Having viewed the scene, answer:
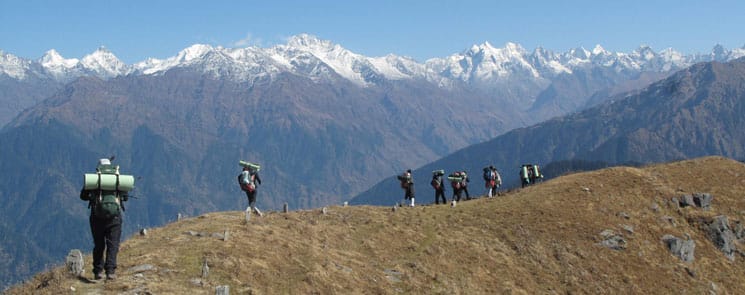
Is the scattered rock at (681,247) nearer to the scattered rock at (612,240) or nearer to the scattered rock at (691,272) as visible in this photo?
the scattered rock at (691,272)

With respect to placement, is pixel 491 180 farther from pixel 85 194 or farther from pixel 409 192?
pixel 85 194

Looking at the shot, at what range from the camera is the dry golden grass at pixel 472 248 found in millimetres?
29375

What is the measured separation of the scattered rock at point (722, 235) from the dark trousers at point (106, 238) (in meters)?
45.5

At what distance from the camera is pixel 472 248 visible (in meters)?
42.7

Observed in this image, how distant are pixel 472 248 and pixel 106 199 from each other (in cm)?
2528

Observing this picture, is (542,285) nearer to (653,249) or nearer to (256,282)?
(653,249)

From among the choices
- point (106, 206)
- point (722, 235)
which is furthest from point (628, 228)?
point (106, 206)

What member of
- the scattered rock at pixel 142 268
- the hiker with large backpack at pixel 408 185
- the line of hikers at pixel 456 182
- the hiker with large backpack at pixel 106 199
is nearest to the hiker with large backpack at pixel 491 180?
the line of hikers at pixel 456 182

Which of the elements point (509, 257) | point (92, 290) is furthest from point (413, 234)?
point (92, 290)

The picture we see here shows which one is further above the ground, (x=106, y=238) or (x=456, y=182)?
(x=456, y=182)

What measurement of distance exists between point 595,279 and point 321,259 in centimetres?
1996

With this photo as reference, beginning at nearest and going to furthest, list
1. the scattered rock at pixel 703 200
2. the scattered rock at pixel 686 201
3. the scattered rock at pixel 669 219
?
the scattered rock at pixel 669 219
the scattered rock at pixel 703 200
the scattered rock at pixel 686 201

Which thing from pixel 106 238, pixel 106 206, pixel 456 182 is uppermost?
pixel 456 182

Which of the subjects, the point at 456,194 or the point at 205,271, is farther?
the point at 456,194
